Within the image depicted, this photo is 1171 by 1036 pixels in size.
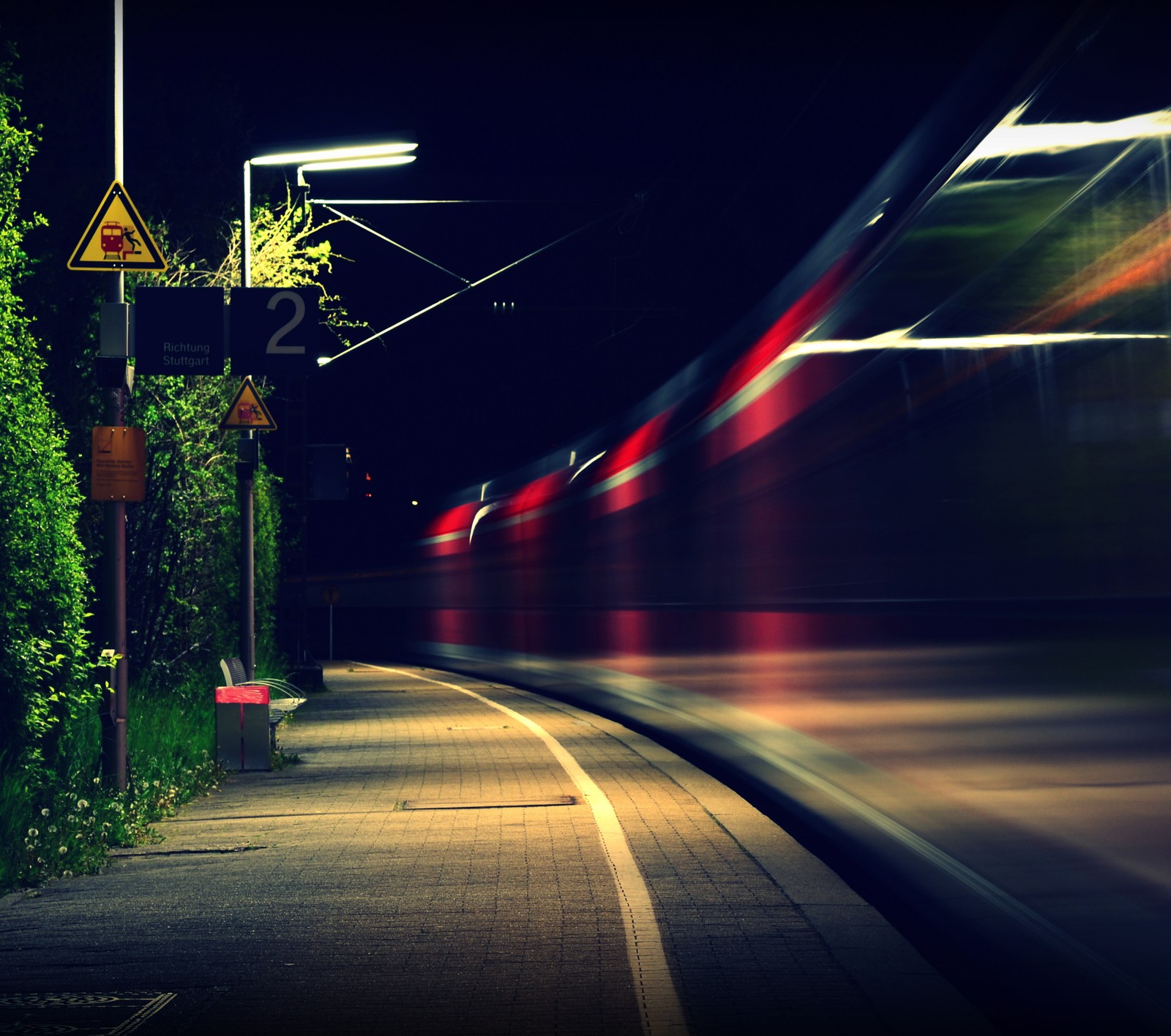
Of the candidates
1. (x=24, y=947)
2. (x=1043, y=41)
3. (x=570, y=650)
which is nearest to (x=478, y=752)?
(x=570, y=650)

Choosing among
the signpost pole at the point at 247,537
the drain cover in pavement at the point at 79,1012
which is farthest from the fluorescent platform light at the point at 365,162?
the drain cover in pavement at the point at 79,1012

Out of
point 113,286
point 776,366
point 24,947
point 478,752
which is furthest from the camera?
point 478,752

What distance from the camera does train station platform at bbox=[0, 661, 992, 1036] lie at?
5.95 m

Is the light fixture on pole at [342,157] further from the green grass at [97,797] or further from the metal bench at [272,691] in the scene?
the green grass at [97,797]

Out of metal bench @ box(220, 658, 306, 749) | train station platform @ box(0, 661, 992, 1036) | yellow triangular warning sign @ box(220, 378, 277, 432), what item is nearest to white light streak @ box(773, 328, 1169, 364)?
train station platform @ box(0, 661, 992, 1036)

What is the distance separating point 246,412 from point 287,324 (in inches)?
120

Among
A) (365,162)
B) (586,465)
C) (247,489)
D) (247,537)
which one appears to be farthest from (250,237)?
(586,465)

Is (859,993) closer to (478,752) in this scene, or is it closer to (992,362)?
(992,362)

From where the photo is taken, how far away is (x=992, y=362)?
5.97 metres

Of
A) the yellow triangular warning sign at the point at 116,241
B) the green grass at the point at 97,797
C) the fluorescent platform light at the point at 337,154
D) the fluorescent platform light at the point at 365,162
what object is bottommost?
the green grass at the point at 97,797

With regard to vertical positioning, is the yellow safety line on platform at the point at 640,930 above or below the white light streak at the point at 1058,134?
below

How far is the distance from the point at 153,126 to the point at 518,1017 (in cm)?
1738

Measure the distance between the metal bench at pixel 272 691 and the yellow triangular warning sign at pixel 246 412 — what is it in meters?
2.80

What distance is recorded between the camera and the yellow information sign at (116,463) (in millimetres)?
12289
